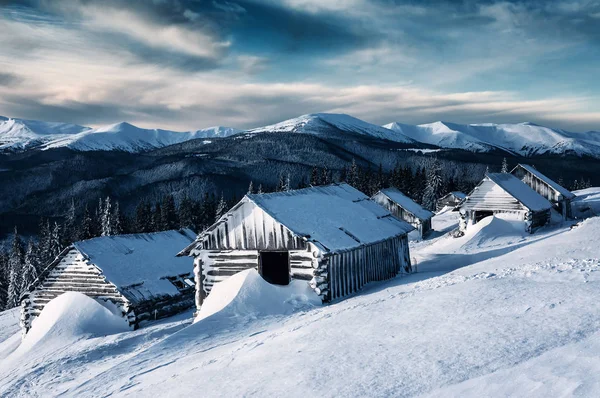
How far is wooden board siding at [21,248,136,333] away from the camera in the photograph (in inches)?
886

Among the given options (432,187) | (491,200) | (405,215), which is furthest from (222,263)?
(432,187)

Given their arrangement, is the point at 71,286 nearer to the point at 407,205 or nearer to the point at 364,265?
the point at 364,265

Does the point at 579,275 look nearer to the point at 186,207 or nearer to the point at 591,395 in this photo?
the point at 591,395

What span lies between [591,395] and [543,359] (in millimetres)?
1644

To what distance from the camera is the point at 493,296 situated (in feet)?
41.9

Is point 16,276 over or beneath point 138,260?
beneath

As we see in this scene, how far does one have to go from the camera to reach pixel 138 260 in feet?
83.7

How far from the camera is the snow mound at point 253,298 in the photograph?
58.6 feet

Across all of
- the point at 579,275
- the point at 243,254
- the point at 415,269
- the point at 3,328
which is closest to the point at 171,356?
the point at 243,254

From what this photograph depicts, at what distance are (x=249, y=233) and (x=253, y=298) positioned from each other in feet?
11.9

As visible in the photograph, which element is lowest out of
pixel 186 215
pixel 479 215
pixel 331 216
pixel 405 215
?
pixel 479 215

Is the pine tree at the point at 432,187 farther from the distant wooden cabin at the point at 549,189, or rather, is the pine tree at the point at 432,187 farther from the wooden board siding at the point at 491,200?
the wooden board siding at the point at 491,200

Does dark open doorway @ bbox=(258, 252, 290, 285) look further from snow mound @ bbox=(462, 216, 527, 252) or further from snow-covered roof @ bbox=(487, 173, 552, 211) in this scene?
snow-covered roof @ bbox=(487, 173, 552, 211)

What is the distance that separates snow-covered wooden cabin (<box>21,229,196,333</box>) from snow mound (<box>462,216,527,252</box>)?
20154mm
